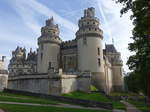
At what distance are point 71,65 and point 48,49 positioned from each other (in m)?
8.41

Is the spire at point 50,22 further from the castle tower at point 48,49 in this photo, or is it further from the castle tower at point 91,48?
the castle tower at point 91,48

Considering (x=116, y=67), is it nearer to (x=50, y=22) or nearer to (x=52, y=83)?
(x=50, y=22)

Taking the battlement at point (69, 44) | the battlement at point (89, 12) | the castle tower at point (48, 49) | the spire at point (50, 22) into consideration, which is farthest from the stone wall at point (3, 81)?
the battlement at point (89, 12)

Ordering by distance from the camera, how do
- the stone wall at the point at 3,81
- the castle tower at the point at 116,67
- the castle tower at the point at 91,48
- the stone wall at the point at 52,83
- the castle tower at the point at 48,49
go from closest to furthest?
the stone wall at the point at 52,83 → the stone wall at the point at 3,81 → the castle tower at the point at 91,48 → the castle tower at the point at 48,49 → the castle tower at the point at 116,67

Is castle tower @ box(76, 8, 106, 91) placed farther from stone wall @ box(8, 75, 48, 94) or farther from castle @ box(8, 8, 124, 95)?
stone wall @ box(8, 75, 48, 94)

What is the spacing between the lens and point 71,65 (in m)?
47.0

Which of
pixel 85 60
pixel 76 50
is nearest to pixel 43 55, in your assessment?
pixel 76 50

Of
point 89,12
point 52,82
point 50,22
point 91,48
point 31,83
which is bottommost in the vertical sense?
point 31,83

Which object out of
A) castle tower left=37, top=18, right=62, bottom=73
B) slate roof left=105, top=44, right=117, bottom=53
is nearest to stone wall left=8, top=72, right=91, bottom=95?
castle tower left=37, top=18, right=62, bottom=73

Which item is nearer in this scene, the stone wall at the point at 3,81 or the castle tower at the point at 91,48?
the stone wall at the point at 3,81

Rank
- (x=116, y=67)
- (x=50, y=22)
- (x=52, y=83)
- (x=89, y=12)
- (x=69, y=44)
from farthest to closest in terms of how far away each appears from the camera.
Answer: (x=116, y=67) < (x=50, y=22) < (x=69, y=44) < (x=89, y=12) < (x=52, y=83)

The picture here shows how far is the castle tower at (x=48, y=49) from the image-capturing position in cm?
4781

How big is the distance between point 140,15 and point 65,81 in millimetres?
24692

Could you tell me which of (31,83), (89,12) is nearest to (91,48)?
(89,12)
